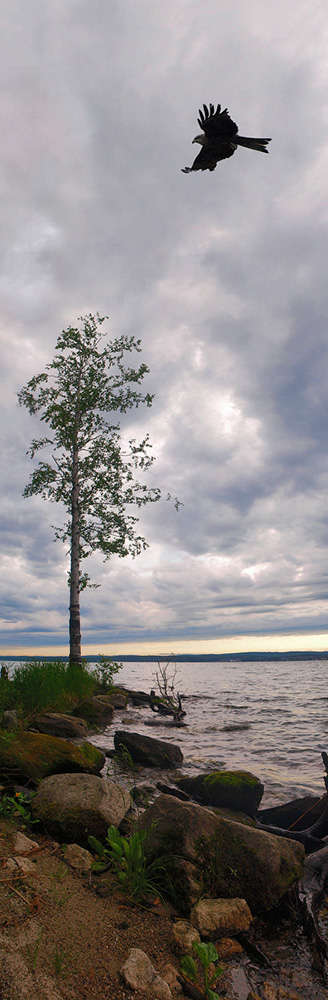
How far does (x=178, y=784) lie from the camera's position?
8711 mm

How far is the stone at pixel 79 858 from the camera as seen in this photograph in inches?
170

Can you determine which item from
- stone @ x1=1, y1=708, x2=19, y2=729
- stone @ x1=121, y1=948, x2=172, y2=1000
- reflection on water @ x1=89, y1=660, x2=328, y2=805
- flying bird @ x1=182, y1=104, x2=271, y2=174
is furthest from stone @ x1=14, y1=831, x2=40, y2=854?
flying bird @ x1=182, y1=104, x2=271, y2=174

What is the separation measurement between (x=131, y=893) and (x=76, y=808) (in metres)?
1.07

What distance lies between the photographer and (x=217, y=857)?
478 cm

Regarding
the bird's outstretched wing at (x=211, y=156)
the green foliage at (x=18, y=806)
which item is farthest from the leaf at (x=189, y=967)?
the bird's outstretched wing at (x=211, y=156)

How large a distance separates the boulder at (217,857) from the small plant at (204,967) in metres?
0.82

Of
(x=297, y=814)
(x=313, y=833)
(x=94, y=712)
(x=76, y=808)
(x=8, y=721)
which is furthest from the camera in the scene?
(x=94, y=712)

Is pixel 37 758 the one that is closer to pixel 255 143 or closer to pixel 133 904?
pixel 133 904

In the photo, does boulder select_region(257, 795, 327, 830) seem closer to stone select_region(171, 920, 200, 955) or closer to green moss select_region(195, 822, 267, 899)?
green moss select_region(195, 822, 267, 899)

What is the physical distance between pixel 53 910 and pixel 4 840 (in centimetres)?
104

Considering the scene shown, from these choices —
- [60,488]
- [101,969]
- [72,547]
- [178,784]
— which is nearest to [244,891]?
[101,969]

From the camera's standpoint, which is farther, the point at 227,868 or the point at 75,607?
the point at 75,607

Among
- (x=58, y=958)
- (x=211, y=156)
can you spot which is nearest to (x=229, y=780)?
(x=58, y=958)

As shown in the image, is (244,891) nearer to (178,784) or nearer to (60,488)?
(178,784)
